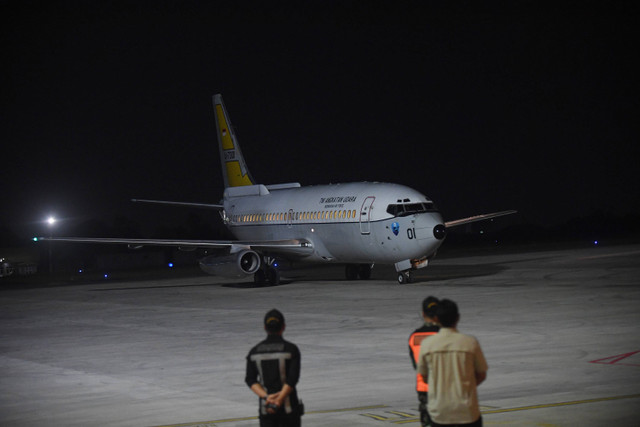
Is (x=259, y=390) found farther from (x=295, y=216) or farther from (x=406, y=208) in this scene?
(x=295, y=216)

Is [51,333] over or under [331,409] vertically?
over

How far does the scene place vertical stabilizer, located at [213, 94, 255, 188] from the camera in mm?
53500

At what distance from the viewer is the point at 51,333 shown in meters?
25.5

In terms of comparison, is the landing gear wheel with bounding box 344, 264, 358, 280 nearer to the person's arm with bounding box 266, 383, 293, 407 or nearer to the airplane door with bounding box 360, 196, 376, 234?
the airplane door with bounding box 360, 196, 376, 234

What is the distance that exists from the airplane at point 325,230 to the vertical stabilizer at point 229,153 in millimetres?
1451

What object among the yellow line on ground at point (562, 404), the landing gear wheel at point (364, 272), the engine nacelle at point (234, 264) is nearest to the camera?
the yellow line on ground at point (562, 404)

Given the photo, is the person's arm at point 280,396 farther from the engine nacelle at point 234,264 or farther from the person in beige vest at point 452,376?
the engine nacelle at point 234,264

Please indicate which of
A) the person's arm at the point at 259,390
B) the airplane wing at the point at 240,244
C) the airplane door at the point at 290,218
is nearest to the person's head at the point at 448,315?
the person's arm at the point at 259,390

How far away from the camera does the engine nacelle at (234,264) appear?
4122cm

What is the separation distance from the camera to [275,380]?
29.5ft

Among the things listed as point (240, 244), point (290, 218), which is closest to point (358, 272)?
point (290, 218)

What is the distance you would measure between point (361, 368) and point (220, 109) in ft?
127

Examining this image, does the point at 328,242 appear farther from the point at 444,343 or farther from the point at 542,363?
the point at 444,343

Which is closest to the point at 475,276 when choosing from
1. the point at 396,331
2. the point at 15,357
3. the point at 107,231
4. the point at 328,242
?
the point at 328,242
